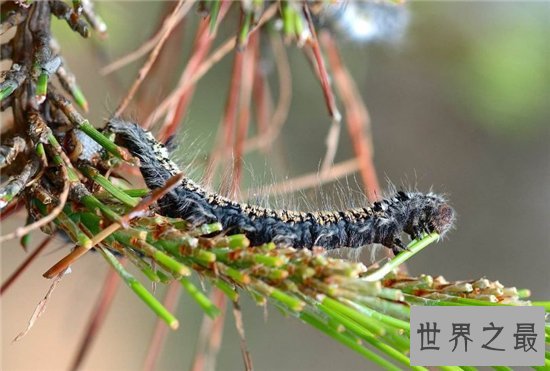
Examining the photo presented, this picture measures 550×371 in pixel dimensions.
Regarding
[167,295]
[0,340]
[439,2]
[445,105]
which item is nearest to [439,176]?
[445,105]

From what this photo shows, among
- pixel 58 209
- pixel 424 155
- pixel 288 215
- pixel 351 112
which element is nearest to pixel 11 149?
pixel 58 209

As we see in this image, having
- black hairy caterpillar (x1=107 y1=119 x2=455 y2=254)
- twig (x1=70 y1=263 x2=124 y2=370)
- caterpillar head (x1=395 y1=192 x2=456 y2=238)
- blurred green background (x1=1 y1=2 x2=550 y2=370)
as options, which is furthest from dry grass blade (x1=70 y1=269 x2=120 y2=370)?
blurred green background (x1=1 y1=2 x2=550 y2=370)

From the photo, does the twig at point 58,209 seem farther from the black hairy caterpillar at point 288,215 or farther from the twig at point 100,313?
the twig at point 100,313

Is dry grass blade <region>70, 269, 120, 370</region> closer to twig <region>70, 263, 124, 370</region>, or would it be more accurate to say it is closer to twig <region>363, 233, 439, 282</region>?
twig <region>70, 263, 124, 370</region>

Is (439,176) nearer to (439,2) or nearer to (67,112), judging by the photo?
(439,2)

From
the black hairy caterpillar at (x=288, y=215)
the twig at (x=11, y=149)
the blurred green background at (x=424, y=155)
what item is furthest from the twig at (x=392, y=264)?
the blurred green background at (x=424, y=155)
